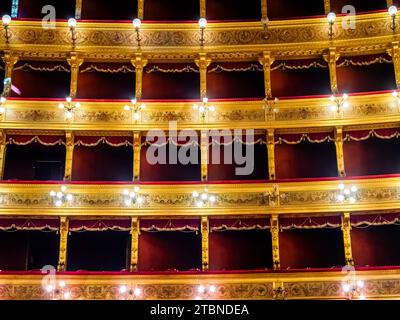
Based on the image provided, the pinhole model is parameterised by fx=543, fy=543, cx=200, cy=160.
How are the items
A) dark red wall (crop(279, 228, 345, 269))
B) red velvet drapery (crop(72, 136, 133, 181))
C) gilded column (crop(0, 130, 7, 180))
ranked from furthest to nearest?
red velvet drapery (crop(72, 136, 133, 181)) < gilded column (crop(0, 130, 7, 180)) < dark red wall (crop(279, 228, 345, 269))

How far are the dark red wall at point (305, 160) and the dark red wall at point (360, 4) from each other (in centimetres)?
555

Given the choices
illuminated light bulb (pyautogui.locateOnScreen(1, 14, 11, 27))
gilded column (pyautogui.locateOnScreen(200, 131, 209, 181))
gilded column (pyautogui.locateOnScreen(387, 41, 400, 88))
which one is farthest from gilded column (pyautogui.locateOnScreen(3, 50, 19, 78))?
gilded column (pyautogui.locateOnScreen(387, 41, 400, 88))

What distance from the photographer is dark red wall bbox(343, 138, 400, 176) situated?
1931cm

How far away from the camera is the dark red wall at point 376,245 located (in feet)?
59.9

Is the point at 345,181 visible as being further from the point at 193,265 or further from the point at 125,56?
the point at 125,56

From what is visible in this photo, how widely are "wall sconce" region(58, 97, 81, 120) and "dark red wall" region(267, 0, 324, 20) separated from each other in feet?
27.7

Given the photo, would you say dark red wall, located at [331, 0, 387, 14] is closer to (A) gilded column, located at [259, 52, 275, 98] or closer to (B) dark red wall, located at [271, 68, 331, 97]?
(B) dark red wall, located at [271, 68, 331, 97]

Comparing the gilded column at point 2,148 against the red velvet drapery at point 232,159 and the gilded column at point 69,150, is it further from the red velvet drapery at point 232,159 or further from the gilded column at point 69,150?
the red velvet drapery at point 232,159

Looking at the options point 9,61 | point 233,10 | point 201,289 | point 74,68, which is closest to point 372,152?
point 233,10

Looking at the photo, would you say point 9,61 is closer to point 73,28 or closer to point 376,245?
point 73,28

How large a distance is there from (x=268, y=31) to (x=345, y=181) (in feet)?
21.0

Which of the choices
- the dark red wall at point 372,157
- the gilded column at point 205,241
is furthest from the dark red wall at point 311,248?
the gilded column at point 205,241

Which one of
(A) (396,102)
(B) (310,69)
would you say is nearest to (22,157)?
(B) (310,69)

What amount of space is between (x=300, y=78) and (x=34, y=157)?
34.5 ft
